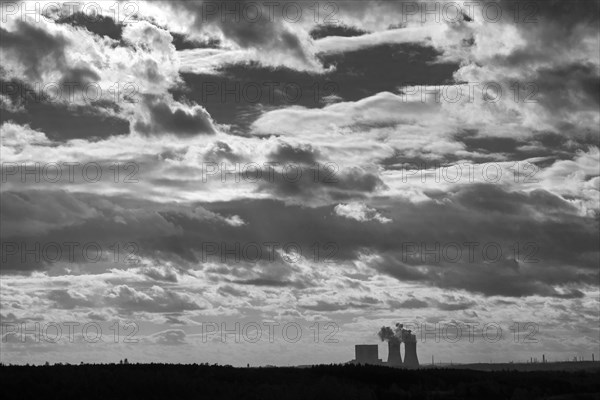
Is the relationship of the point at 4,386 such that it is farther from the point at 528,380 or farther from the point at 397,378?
the point at 528,380

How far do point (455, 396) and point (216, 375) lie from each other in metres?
27.9

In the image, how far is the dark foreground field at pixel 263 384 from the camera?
76.8 metres

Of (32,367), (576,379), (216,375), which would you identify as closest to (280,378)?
(216,375)

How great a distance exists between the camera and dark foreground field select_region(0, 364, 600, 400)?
7675 cm

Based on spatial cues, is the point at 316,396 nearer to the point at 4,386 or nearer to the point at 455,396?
the point at 455,396

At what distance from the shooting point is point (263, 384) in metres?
83.4

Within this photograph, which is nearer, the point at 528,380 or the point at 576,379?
the point at 528,380

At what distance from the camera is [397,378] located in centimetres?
10325

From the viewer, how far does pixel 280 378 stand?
315 feet

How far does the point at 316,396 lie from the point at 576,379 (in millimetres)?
52611

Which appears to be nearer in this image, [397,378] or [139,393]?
[139,393]

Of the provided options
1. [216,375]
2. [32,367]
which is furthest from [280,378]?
[32,367]

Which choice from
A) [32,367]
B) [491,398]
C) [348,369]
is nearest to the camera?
[491,398]

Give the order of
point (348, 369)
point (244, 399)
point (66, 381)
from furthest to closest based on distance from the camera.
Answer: point (348, 369) < point (66, 381) < point (244, 399)
